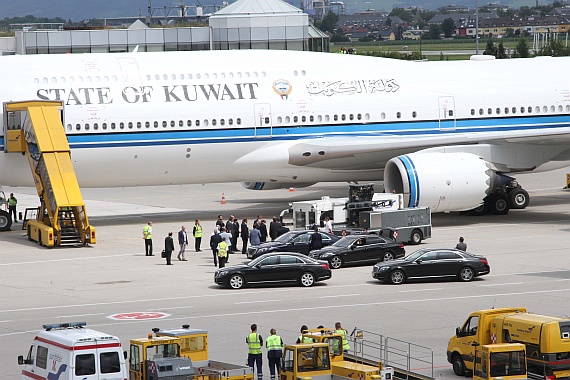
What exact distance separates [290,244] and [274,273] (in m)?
4.64

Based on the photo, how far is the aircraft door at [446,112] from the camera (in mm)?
50188

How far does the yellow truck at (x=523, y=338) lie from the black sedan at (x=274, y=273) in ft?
34.2

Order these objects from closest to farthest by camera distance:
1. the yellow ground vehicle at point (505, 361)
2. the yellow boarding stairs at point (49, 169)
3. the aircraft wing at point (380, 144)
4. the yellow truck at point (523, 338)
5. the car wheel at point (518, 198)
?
1. the yellow ground vehicle at point (505, 361)
2. the yellow truck at point (523, 338)
3. the yellow boarding stairs at point (49, 169)
4. the aircraft wing at point (380, 144)
5. the car wheel at point (518, 198)

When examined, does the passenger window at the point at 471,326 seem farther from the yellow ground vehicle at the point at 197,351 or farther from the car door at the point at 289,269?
the car door at the point at 289,269

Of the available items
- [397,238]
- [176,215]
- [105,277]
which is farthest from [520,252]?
[176,215]

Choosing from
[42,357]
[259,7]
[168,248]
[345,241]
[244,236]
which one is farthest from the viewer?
[259,7]

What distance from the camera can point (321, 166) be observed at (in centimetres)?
4934

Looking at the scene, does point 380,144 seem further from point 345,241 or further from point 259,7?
point 259,7

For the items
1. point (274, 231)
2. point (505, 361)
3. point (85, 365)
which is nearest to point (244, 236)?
point (274, 231)

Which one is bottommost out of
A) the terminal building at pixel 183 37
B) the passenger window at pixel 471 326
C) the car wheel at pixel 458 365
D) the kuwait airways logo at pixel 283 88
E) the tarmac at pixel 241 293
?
the tarmac at pixel 241 293

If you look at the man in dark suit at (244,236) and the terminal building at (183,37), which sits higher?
the terminal building at (183,37)

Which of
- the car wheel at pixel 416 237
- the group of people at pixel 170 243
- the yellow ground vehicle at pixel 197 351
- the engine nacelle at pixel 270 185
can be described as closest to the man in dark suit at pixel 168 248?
the group of people at pixel 170 243

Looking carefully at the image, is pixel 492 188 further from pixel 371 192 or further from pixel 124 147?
pixel 124 147

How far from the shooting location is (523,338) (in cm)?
2356
